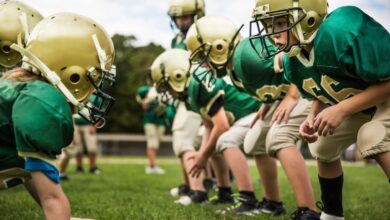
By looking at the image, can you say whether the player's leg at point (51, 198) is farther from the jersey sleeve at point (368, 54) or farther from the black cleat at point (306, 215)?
the black cleat at point (306, 215)

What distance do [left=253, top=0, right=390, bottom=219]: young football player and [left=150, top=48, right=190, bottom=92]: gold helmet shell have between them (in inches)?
70.8

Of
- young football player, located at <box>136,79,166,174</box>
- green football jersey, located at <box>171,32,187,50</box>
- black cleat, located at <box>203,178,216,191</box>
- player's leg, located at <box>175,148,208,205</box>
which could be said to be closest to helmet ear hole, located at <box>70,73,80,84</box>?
player's leg, located at <box>175,148,208,205</box>

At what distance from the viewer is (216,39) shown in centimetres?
418

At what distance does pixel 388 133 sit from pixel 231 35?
195 centimetres

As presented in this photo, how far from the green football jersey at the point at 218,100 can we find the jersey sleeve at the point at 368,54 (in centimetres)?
184

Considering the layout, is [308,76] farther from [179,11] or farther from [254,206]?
[179,11]

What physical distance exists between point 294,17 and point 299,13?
4 cm

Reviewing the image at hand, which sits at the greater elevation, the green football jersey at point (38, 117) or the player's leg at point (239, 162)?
the green football jersey at point (38, 117)

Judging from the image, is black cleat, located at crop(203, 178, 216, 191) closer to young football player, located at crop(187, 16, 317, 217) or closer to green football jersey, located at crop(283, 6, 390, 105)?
young football player, located at crop(187, 16, 317, 217)

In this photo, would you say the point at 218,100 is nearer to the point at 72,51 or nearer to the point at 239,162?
the point at 239,162

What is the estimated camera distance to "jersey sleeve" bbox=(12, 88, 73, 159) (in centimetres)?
217

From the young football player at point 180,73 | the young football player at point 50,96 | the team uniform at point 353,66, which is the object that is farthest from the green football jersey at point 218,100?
the young football player at point 50,96

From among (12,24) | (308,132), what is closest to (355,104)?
(308,132)

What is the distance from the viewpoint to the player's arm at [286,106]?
3.49 meters
